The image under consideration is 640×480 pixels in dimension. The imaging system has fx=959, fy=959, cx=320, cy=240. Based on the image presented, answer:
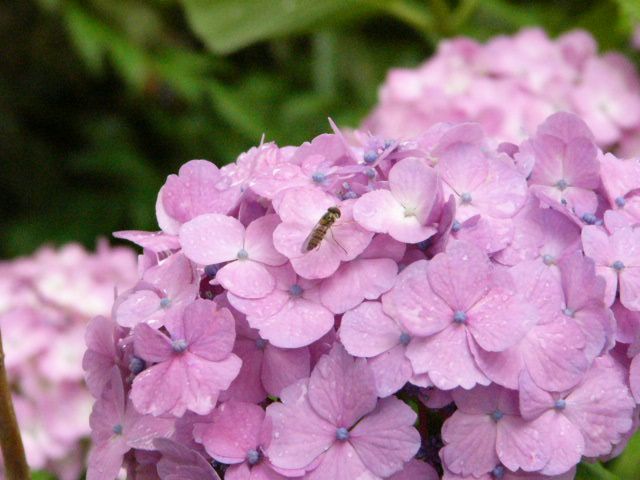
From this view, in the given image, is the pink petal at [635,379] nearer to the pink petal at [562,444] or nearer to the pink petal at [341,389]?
the pink petal at [562,444]

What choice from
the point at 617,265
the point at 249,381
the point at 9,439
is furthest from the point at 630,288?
the point at 9,439

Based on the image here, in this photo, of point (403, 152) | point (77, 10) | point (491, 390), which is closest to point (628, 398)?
point (491, 390)

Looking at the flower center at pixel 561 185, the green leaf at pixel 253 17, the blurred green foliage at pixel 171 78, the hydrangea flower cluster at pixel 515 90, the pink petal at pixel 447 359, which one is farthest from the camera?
the blurred green foliage at pixel 171 78

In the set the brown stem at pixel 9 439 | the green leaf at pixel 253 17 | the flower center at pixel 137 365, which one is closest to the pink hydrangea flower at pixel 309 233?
the flower center at pixel 137 365

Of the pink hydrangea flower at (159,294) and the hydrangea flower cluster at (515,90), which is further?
the hydrangea flower cluster at (515,90)

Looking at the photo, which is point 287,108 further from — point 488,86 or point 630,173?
point 630,173

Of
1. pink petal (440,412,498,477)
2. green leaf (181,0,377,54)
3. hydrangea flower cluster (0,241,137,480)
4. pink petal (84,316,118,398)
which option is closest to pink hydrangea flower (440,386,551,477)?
pink petal (440,412,498,477)

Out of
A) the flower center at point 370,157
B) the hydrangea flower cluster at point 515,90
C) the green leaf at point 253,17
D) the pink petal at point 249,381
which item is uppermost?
the flower center at point 370,157

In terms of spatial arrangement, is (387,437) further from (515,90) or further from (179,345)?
(515,90)
